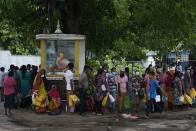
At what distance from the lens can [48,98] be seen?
19.7 meters

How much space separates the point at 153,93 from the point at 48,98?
12.7 ft

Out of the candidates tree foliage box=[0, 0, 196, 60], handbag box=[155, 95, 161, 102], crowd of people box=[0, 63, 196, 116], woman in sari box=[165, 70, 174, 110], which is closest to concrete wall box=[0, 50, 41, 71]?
tree foliage box=[0, 0, 196, 60]

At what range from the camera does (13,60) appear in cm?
3969

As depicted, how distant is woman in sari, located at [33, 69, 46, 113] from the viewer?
19.8 m

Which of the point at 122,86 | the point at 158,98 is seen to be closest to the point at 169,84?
the point at 158,98

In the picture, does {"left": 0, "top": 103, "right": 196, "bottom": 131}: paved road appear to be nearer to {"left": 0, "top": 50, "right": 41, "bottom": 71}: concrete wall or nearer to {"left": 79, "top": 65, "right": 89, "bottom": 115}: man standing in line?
{"left": 79, "top": 65, "right": 89, "bottom": 115}: man standing in line

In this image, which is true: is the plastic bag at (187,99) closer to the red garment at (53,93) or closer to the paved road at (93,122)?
the paved road at (93,122)

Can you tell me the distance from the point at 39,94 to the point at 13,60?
2023 cm

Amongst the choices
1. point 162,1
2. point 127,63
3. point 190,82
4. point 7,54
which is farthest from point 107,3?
point 7,54

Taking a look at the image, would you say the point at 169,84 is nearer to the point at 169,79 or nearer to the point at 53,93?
the point at 169,79

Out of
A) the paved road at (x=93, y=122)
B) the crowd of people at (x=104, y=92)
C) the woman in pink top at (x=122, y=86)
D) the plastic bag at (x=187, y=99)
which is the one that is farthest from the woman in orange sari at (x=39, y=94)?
the plastic bag at (x=187, y=99)

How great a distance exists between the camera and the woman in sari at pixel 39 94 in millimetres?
19844

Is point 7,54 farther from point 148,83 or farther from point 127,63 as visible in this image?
point 148,83

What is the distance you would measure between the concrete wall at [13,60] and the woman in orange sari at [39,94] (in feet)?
57.2
